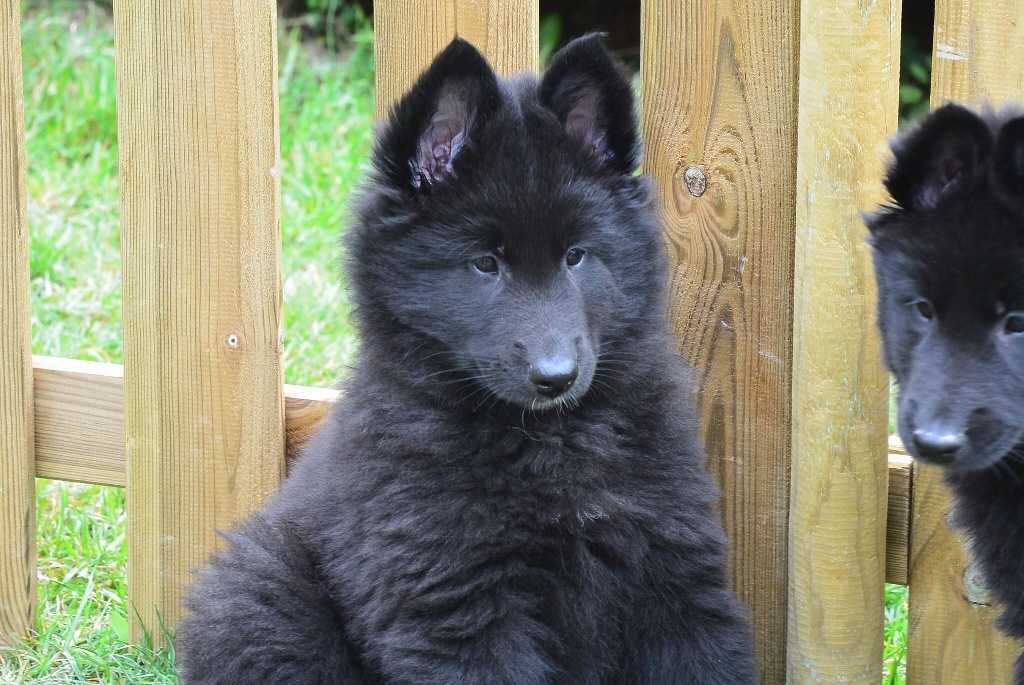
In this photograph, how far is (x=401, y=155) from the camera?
2.85 m

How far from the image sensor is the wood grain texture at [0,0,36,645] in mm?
3482

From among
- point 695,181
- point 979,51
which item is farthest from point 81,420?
point 979,51

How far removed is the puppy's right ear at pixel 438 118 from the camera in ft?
8.97

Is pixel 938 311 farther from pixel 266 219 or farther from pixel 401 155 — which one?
pixel 266 219

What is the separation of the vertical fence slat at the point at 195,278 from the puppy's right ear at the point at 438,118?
63 centimetres

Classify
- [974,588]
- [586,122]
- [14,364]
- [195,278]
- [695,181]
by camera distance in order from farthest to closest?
[14,364]
[195,278]
[695,181]
[974,588]
[586,122]

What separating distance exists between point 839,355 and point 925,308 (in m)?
0.31

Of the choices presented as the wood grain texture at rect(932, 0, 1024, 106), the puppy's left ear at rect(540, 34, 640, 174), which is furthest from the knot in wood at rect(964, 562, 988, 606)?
the puppy's left ear at rect(540, 34, 640, 174)

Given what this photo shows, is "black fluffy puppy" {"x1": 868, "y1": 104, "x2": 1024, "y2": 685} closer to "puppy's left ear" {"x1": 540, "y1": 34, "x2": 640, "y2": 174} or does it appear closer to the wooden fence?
the wooden fence

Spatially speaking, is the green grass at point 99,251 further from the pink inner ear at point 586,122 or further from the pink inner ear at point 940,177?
the pink inner ear at point 940,177

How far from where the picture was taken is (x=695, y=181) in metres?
3.17

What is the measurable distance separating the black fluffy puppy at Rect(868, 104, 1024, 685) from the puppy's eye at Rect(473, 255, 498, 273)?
91 cm

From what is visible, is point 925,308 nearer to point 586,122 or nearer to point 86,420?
point 586,122

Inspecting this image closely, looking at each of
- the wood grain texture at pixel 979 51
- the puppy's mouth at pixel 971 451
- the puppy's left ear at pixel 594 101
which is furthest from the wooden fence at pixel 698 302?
the puppy's mouth at pixel 971 451
